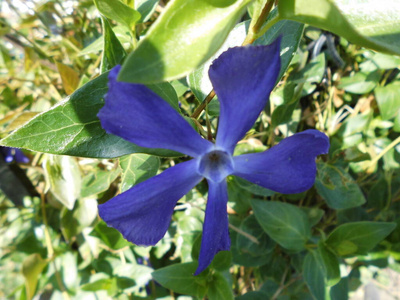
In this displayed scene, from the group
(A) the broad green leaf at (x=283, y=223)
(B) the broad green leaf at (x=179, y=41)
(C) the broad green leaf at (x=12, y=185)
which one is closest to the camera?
(B) the broad green leaf at (x=179, y=41)

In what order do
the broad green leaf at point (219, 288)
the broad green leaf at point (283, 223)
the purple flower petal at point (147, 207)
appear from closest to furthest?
the purple flower petal at point (147, 207), the broad green leaf at point (219, 288), the broad green leaf at point (283, 223)

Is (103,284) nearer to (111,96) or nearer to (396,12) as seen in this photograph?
(111,96)

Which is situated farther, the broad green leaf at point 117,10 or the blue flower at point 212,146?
the broad green leaf at point 117,10

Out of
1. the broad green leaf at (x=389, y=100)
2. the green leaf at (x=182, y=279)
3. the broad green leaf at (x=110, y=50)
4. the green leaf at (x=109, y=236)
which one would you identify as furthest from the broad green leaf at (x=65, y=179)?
the broad green leaf at (x=389, y=100)

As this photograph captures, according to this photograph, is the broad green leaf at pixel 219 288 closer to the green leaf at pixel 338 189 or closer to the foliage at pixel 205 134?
the foliage at pixel 205 134

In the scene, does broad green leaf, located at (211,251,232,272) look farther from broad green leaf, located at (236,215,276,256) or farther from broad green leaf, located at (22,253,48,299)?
broad green leaf, located at (22,253,48,299)

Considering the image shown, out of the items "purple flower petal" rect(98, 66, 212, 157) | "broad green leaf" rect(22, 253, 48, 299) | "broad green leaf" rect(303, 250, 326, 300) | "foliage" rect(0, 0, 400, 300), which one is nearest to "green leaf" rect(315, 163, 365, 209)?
"foliage" rect(0, 0, 400, 300)

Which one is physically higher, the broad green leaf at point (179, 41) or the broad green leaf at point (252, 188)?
the broad green leaf at point (179, 41)
